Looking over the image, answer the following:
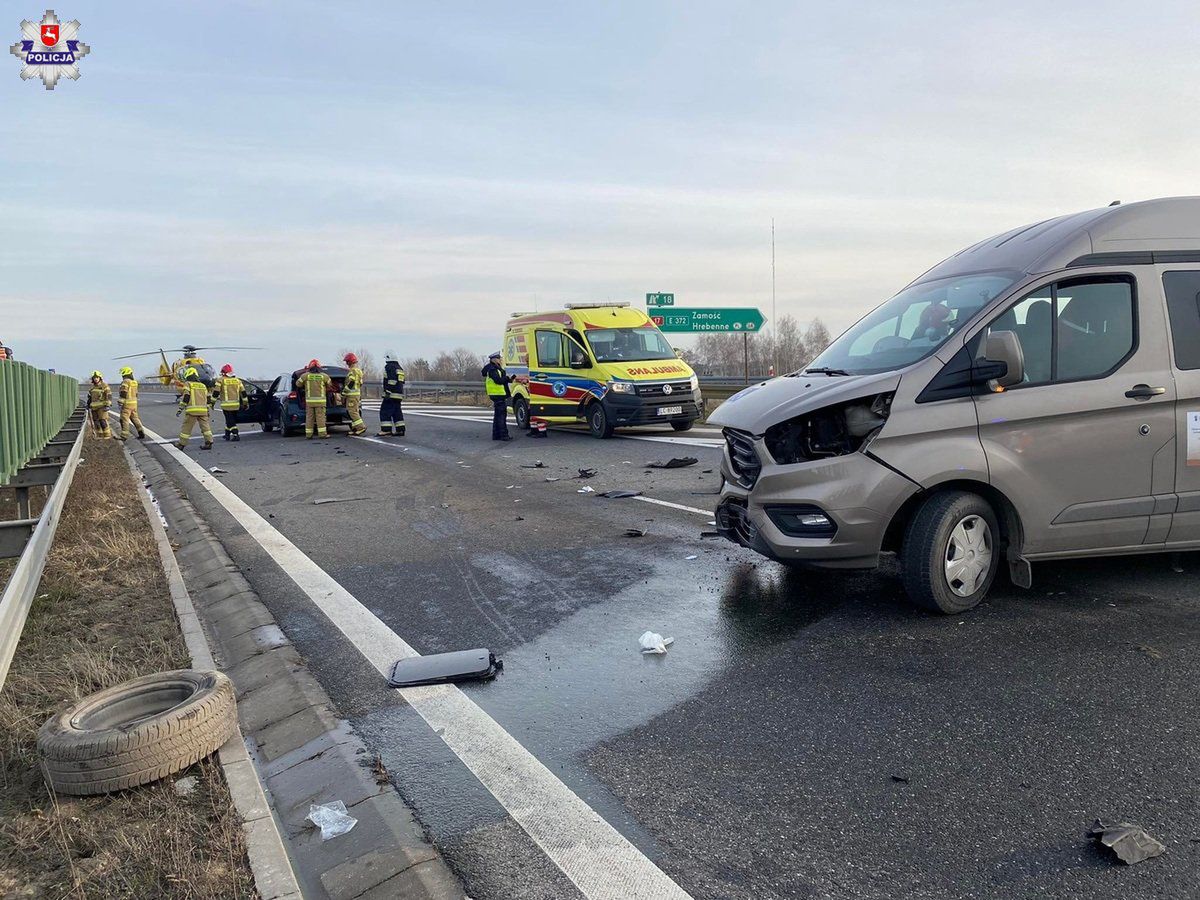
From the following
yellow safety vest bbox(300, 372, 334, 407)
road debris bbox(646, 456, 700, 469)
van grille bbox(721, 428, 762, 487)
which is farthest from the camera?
yellow safety vest bbox(300, 372, 334, 407)

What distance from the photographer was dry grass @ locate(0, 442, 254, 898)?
104 inches

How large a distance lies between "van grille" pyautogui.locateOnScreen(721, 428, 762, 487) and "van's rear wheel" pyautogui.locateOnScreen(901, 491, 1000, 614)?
949mm

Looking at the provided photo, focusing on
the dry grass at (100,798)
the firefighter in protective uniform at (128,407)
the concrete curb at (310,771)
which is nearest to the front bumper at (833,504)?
the concrete curb at (310,771)

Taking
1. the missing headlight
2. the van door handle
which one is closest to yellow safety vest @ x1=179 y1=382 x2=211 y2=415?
the missing headlight

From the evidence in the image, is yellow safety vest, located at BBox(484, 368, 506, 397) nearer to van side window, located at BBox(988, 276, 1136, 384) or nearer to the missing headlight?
the missing headlight

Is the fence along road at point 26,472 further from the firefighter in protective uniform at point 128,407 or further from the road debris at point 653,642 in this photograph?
the firefighter in protective uniform at point 128,407

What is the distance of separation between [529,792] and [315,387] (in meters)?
17.1

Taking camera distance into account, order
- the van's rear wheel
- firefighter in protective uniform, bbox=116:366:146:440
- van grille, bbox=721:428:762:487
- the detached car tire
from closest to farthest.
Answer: the detached car tire → the van's rear wheel → van grille, bbox=721:428:762:487 → firefighter in protective uniform, bbox=116:366:146:440

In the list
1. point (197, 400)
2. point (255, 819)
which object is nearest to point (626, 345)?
point (197, 400)

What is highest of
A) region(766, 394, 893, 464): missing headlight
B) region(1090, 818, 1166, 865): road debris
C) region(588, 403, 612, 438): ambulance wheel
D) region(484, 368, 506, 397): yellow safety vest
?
region(484, 368, 506, 397): yellow safety vest

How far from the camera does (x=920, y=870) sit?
2646 millimetres

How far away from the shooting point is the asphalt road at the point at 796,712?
8.97 ft

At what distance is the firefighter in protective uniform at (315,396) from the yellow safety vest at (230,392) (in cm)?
142

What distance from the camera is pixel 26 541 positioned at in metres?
5.95
